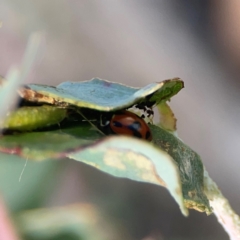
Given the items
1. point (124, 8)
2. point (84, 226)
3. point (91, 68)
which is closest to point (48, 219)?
point (84, 226)

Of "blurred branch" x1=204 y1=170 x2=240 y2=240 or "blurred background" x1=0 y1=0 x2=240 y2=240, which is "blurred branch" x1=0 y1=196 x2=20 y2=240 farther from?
"blurred background" x1=0 y1=0 x2=240 y2=240

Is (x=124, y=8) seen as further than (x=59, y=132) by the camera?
Yes

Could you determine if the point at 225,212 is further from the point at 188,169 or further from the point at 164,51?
the point at 164,51

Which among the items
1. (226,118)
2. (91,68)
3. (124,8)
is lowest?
(91,68)

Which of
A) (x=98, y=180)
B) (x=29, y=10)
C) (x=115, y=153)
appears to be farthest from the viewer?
(x=29, y=10)

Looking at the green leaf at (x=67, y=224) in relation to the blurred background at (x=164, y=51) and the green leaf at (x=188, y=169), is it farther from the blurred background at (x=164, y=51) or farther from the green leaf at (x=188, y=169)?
the blurred background at (x=164, y=51)

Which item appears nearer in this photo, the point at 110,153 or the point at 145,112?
the point at 110,153

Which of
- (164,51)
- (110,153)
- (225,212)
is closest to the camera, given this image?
A: (110,153)

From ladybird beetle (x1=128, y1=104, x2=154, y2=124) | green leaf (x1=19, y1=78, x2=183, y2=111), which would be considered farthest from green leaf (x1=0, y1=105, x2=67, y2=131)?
ladybird beetle (x1=128, y1=104, x2=154, y2=124)

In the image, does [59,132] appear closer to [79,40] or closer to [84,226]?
[84,226]

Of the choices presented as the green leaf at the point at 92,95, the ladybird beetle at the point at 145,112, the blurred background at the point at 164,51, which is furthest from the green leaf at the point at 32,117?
the blurred background at the point at 164,51

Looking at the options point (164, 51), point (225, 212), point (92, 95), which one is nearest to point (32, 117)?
point (92, 95)
